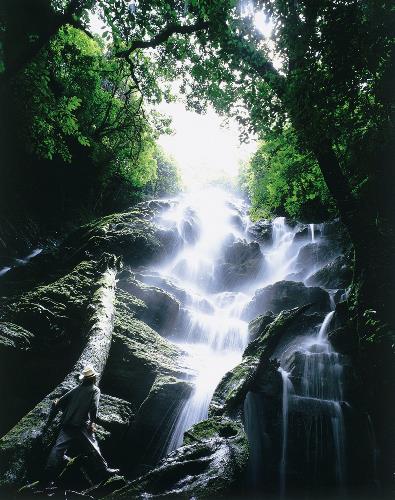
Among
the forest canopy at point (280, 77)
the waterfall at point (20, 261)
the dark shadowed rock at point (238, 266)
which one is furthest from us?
A: the dark shadowed rock at point (238, 266)

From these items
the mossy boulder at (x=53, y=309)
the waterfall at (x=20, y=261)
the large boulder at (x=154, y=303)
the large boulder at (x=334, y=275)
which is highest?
the large boulder at (x=334, y=275)

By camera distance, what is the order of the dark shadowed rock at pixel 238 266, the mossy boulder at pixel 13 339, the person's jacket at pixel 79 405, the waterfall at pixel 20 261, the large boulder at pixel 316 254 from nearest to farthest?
the person's jacket at pixel 79 405, the mossy boulder at pixel 13 339, the waterfall at pixel 20 261, the large boulder at pixel 316 254, the dark shadowed rock at pixel 238 266

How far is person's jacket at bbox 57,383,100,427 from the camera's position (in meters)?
4.96

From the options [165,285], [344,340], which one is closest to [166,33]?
[165,285]

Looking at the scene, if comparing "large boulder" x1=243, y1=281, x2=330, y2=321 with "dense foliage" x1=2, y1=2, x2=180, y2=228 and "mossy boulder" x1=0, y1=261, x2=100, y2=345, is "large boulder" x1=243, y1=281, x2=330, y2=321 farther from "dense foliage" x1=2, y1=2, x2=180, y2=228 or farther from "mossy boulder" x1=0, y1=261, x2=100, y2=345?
"dense foliage" x1=2, y1=2, x2=180, y2=228

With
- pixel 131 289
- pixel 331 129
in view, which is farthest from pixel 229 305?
pixel 331 129

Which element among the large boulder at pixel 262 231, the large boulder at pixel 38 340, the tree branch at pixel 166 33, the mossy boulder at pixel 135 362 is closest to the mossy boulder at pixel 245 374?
the mossy boulder at pixel 135 362

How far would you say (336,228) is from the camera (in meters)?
19.2

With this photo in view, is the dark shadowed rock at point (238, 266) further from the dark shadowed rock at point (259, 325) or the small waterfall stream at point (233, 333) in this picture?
the dark shadowed rock at point (259, 325)

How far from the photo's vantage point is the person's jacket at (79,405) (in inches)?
195

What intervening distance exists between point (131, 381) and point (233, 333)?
19.6ft

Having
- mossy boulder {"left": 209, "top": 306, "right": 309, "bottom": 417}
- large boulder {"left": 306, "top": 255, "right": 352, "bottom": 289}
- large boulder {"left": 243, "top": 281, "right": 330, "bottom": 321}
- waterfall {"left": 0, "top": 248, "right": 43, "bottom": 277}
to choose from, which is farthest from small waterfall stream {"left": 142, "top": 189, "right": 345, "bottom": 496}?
waterfall {"left": 0, "top": 248, "right": 43, "bottom": 277}

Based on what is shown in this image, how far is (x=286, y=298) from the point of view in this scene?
44.1 ft

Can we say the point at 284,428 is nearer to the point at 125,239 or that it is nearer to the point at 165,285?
the point at 165,285
